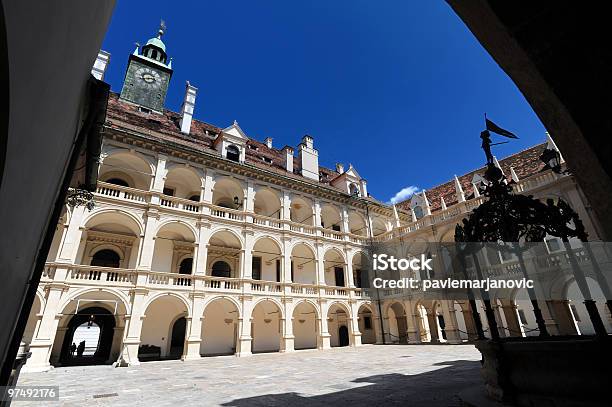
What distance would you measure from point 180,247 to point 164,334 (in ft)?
17.5

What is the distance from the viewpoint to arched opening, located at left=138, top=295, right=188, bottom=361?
56.9ft

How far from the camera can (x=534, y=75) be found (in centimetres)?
162

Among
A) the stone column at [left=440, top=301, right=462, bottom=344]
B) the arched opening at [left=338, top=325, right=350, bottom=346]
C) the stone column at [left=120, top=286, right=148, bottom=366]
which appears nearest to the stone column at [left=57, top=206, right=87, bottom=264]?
the stone column at [left=120, top=286, right=148, bottom=366]

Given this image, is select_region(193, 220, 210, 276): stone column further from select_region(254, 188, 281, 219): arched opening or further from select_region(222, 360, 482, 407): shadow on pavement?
select_region(222, 360, 482, 407): shadow on pavement

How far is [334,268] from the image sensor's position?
2630cm

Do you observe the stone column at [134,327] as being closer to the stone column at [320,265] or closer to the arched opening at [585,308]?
the stone column at [320,265]

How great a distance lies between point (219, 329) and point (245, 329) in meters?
3.06

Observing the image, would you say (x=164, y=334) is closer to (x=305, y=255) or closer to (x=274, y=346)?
(x=274, y=346)

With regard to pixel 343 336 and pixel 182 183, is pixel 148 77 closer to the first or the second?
pixel 182 183

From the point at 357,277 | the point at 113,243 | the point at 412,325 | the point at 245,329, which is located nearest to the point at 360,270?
the point at 357,277

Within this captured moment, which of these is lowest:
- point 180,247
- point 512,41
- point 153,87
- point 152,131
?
point 512,41

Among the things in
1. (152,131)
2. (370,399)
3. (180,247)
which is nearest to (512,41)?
(370,399)

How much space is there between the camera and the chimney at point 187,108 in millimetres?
23036

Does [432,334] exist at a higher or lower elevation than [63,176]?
lower
